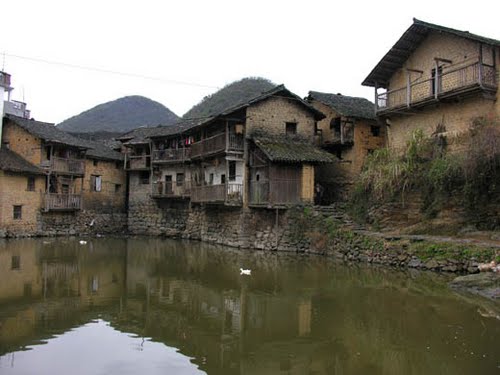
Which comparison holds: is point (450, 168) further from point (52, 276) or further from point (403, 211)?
point (52, 276)

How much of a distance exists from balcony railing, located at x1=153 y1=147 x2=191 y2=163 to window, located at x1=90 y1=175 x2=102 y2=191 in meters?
5.48

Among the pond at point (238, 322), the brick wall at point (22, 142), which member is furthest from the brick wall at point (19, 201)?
the pond at point (238, 322)

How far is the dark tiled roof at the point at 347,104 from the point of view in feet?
99.3

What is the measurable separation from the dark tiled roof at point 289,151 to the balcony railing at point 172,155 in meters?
8.37

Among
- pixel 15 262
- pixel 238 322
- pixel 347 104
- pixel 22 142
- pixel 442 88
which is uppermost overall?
pixel 347 104

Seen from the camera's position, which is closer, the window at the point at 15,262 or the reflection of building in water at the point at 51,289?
the reflection of building in water at the point at 51,289

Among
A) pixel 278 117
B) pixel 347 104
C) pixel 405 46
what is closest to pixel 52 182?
pixel 278 117

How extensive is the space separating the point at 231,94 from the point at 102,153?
119 feet

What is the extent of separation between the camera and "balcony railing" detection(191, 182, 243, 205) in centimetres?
2778

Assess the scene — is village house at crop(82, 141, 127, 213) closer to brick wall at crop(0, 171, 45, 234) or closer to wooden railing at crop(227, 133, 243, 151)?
brick wall at crop(0, 171, 45, 234)

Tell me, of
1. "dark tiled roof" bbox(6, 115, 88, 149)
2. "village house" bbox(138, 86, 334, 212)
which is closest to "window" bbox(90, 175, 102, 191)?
"dark tiled roof" bbox(6, 115, 88, 149)

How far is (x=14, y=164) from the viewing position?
30.8 meters

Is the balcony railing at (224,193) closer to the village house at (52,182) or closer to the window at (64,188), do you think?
the village house at (52,182)

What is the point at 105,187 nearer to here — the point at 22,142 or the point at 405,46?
the point at 22,142
